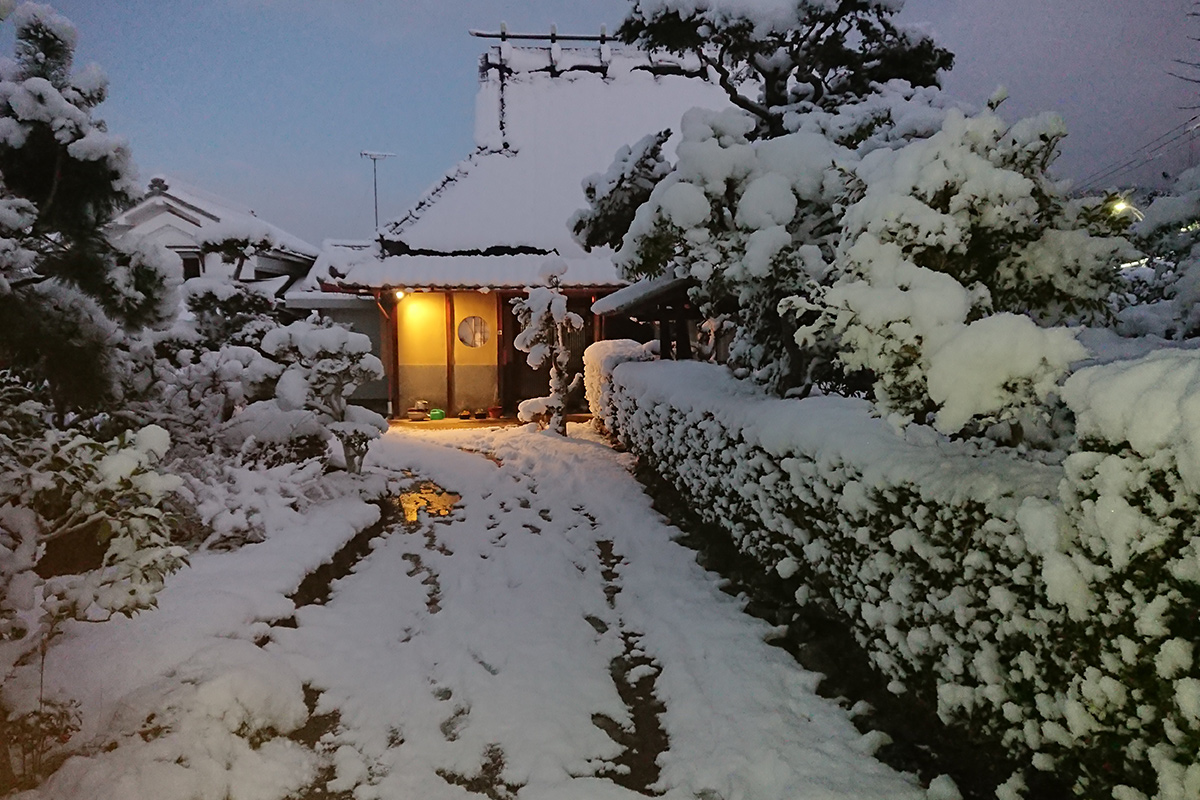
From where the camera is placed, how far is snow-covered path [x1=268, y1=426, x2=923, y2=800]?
129 inches

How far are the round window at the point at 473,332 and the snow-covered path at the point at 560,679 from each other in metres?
9.59

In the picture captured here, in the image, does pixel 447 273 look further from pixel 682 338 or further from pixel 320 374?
pixel 320 374

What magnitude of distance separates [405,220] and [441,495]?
9804 millimetres

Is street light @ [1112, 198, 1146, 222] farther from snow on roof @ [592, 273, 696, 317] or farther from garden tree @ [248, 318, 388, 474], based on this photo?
garden tree @ [248, 318, 388, 474]

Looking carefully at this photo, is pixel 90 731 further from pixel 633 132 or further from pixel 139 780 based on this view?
pixel 633 132

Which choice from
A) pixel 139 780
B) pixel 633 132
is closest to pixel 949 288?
pixel 139 780

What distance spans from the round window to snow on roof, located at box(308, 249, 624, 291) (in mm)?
1445

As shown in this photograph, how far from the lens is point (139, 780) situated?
291 cm

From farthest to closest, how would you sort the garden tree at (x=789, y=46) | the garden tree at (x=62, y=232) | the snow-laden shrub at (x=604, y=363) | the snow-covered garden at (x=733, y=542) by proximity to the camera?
the snow-laden shrub at (x=604, y=363), the garden tree at (x=789, y=46), the garden tree at (x=62, y=232), the snow-covered garden at (x=733, y=542)

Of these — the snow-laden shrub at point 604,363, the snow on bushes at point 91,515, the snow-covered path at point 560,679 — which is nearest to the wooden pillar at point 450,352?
the snow-laden shrub at point 604,363

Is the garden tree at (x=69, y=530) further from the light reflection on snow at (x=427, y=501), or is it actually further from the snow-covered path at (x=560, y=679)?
the light reflection on snow at (x=427, y=501)

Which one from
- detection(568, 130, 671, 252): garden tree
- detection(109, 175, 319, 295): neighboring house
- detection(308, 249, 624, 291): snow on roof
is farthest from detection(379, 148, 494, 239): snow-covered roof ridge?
detection(568, 130, 671, 252): garden tree

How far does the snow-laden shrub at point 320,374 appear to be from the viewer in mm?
7863

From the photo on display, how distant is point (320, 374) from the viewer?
799 cm
